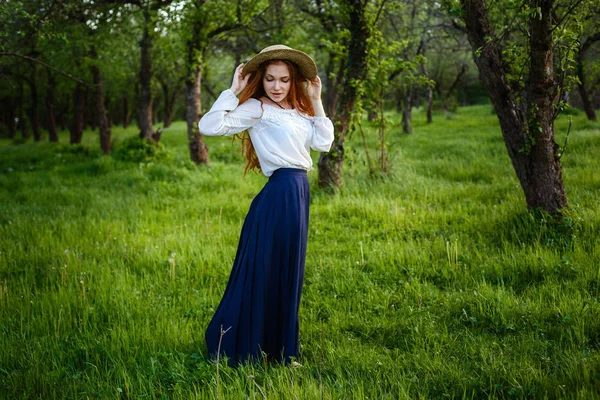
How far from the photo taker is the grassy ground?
3.12m

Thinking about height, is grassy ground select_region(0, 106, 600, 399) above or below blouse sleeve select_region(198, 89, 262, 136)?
below

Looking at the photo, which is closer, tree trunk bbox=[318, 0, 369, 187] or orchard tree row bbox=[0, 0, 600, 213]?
orchard tree row bbox=[0, 0, 600, 213]

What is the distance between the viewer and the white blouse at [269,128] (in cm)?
328

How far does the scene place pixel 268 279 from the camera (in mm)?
Answer: 3342

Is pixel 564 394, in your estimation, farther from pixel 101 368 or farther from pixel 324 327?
pixel 101 368

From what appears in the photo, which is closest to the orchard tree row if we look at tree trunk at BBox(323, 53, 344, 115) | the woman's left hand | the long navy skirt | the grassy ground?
tree trunk at BBox(323, 53, 344, 115)

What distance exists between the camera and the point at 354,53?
27.2ft

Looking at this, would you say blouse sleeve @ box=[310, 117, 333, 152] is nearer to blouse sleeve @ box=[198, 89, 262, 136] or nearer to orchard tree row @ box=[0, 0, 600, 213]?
blouse sleeve @ box=[198, 89, 262, 136]

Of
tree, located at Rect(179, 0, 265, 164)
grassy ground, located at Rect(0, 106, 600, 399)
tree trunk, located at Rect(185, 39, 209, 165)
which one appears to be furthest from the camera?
tree trunk, located at Rect(185, 39, 209, 165)

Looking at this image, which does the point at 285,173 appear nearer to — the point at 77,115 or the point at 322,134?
the point at 322,134

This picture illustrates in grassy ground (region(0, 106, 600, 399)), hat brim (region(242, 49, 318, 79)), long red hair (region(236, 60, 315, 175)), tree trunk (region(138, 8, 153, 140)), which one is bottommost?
grassy ground (region(0, 106, 600, 399))

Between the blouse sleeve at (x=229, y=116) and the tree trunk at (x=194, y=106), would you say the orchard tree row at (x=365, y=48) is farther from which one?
the blouse sleeve at (x=229, y=116)

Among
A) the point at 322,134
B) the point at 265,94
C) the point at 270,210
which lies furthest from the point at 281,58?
the point at 270,210

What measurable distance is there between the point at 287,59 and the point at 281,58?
6cm
